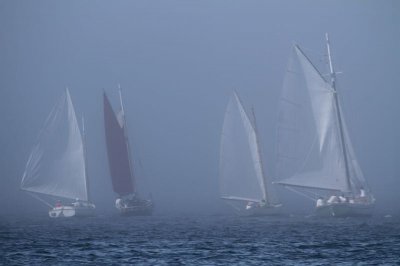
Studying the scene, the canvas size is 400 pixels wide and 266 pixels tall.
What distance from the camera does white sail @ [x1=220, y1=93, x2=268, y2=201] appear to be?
402 ft

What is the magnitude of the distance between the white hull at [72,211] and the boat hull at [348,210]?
135 feet

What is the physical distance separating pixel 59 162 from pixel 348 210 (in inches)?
2027

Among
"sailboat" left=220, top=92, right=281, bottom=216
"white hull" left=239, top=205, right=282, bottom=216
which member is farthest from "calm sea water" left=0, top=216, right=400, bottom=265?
"sailboat" left=220, top=92, right=281, bottom=216

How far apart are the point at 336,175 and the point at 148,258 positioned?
5294cm

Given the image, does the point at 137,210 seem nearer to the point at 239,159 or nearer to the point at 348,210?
the point at 239,159

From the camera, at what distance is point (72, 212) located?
442 ft

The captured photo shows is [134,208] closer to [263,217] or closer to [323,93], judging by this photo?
[263,217]

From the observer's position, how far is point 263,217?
4656 inches

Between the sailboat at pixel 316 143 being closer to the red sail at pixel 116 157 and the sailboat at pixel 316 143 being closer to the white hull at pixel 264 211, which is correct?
the white hull at pixel 264 211

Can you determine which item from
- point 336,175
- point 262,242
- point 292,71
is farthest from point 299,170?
point 262,242

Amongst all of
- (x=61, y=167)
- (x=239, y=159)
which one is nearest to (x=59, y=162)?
(x=61, y=167)

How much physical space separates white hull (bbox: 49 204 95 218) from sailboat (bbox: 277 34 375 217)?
3564 cm

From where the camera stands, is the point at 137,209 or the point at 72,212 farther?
the point at 72,212

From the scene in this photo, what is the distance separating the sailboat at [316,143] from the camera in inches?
4392
